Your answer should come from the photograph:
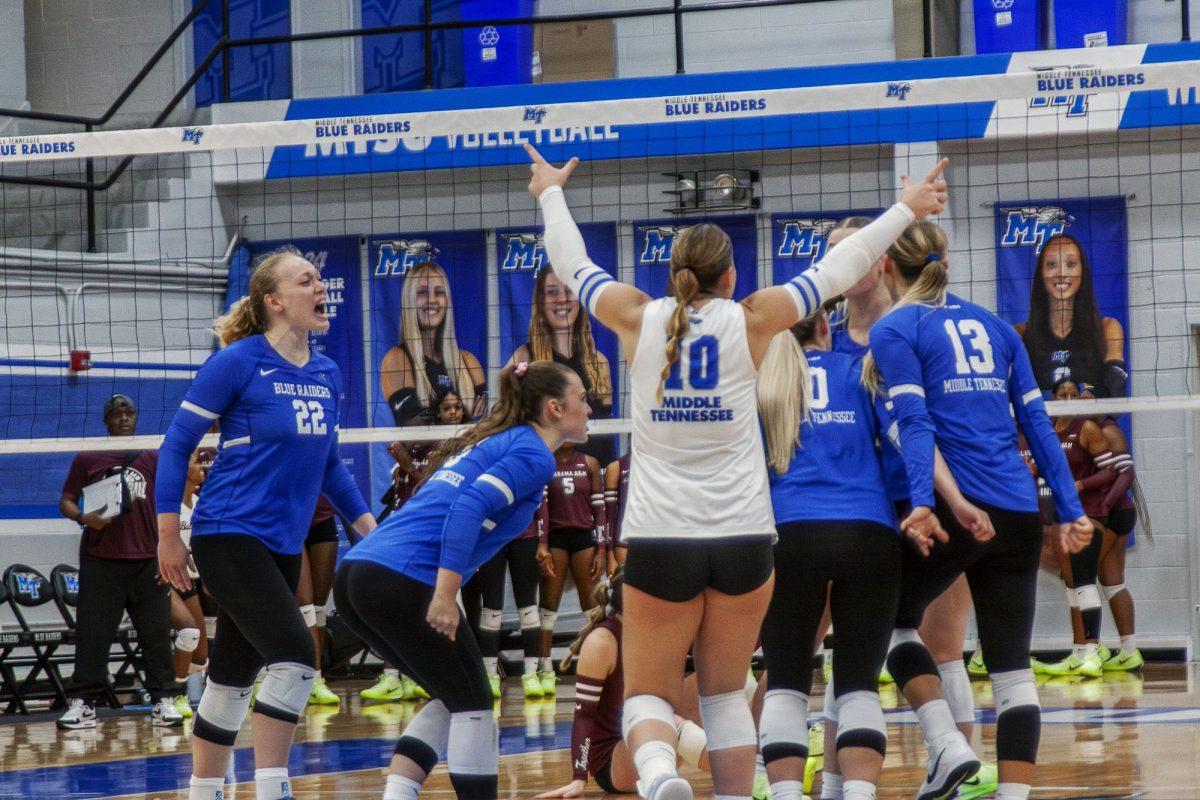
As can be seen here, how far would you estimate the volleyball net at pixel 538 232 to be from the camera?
38.7 feet

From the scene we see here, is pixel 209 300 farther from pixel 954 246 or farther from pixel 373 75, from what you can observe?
pixel 954 246

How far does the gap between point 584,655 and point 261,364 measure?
1.69 m

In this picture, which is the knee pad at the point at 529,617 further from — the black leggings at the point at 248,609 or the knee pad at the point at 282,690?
the knee pad at the point at 282,690

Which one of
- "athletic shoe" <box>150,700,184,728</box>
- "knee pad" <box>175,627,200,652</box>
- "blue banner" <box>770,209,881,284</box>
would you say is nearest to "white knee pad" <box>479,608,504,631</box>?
"knee pad" <box>175,627,200,652</box>

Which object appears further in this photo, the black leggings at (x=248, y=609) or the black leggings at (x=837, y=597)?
the black leggings at (x=248, y=609)

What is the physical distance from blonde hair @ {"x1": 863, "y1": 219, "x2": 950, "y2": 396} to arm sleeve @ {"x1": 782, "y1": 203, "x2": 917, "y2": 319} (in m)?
0.43

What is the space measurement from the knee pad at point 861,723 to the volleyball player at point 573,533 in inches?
272

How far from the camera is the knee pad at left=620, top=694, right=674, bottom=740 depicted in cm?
410

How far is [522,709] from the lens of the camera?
9.72 metres

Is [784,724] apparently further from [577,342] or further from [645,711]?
[577,342]

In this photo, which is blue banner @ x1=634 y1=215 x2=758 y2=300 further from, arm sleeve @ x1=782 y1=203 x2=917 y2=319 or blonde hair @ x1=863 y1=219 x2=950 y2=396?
arm sleeve @ x1=782 y1=203 x2=917 y2=319

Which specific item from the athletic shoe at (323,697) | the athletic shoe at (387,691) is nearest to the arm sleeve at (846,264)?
the athletic shoe at (323,697)

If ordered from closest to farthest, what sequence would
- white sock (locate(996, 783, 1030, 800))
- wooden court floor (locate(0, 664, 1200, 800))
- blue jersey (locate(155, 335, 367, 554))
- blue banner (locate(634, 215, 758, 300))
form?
white sock (locate(996, 783, 1030, 800)) → blue jersey (locate(155, 335, 367, 554)) → wooden court floor (locate(0, 664, 1200, 800)) → blue banner (locate(634, 215, 758, 300))

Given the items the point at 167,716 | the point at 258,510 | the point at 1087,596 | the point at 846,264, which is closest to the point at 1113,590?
the point at 1087,596
